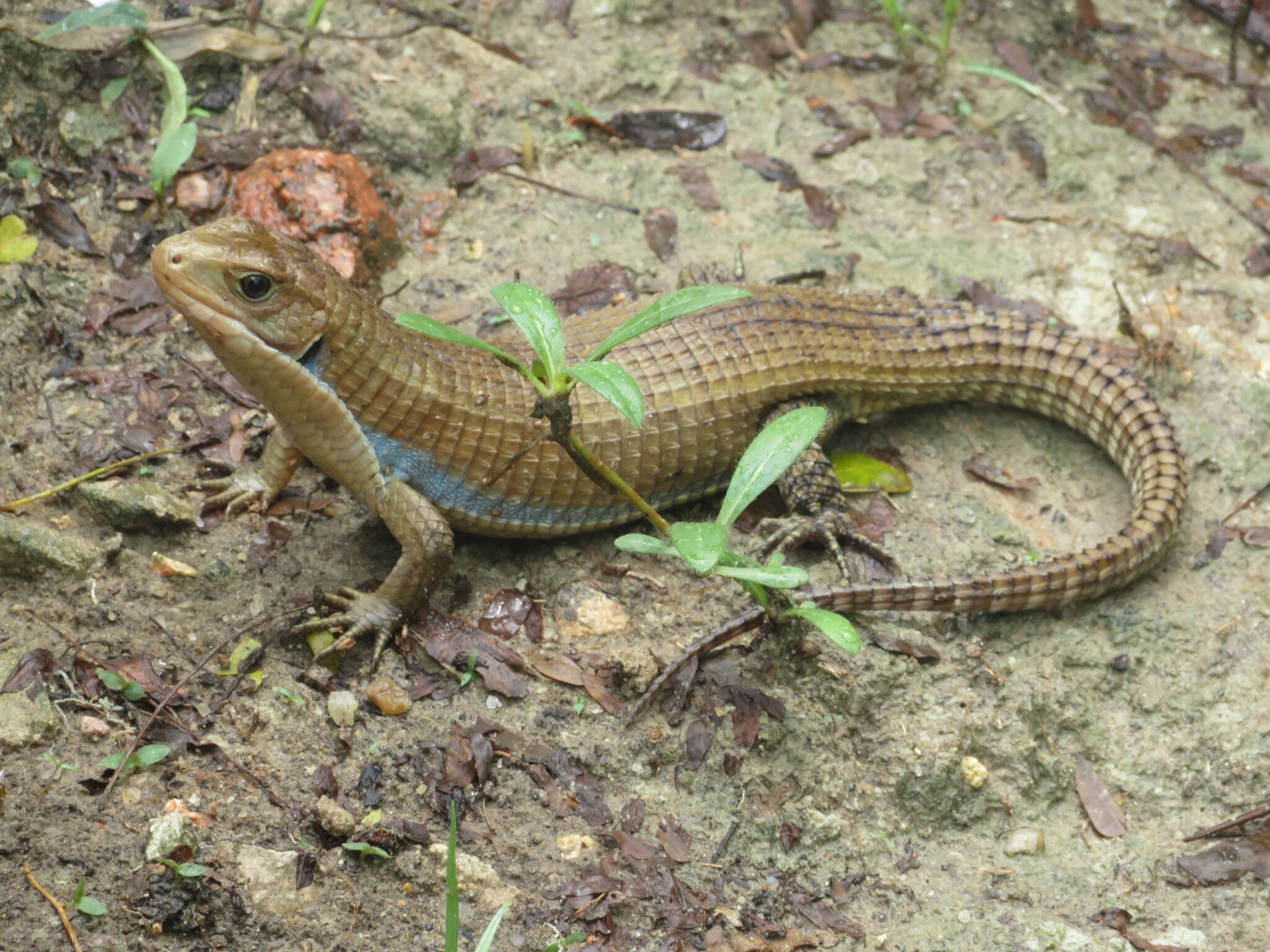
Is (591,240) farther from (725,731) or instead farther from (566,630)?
(725,731)

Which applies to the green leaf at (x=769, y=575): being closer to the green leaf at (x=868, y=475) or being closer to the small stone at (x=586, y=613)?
the small stone at (x=586, y=613)

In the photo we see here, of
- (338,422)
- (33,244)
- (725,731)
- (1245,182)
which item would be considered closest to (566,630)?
(725,731)

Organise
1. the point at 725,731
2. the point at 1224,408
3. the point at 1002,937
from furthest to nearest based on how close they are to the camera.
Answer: the point at 1224,408 < the point at 725,731 < the point at 1002,937

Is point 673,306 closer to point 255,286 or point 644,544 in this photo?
point 644,544

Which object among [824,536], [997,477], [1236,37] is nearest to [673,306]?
[824,536]

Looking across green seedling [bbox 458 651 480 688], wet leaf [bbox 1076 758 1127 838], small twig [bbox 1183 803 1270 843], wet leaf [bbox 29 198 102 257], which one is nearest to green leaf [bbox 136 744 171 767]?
green seedling [bbox 458 651 480 688]

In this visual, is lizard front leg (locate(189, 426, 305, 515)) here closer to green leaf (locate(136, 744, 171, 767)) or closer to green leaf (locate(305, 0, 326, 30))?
green leaf (locate(136, 744, 171, 767))

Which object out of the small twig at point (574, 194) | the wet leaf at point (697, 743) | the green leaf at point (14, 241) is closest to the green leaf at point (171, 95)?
the green leaf at point (14, 241)
